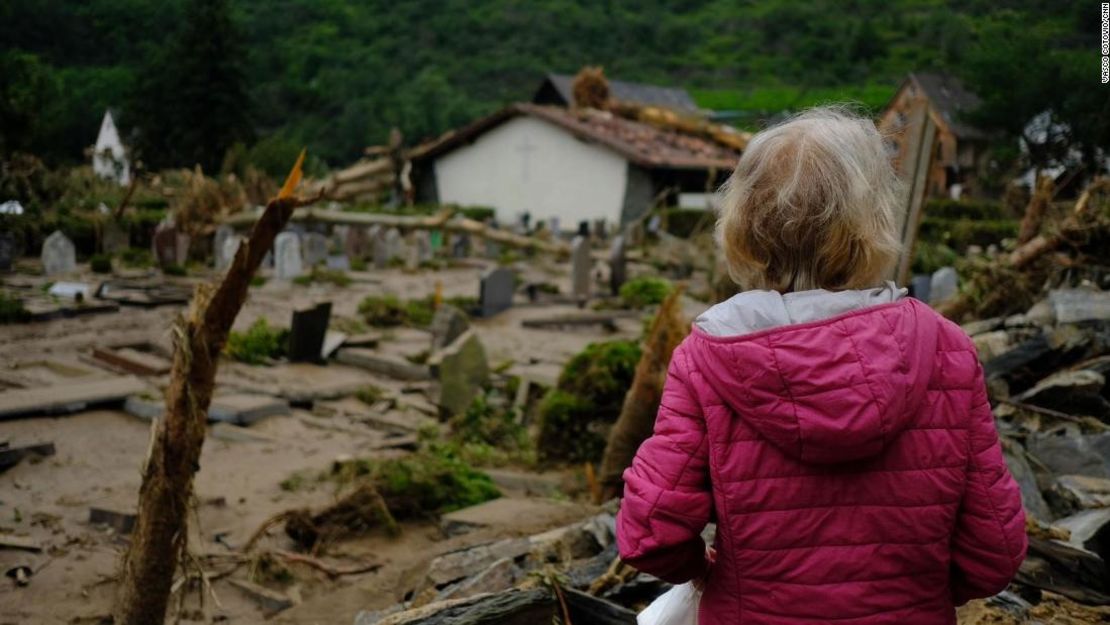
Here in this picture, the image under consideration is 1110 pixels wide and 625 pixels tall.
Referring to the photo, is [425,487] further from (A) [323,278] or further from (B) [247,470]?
(A) [323,278]

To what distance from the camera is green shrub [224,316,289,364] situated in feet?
38.5

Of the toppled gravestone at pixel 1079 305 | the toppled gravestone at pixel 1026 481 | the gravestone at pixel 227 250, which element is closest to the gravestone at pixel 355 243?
the gravestone at pixel 227 250

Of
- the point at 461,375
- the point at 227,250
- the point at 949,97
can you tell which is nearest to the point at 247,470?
the point at 461,375

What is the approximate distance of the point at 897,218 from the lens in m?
2.17

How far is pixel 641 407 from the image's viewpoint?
21.8ft

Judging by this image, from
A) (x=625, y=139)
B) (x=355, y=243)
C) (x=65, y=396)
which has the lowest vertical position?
(x=65, y=396)

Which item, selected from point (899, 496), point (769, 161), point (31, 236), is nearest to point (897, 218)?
point (769, 161)

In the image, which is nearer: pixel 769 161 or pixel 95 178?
pixel 769 161

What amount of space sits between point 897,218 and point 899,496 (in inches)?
23.9

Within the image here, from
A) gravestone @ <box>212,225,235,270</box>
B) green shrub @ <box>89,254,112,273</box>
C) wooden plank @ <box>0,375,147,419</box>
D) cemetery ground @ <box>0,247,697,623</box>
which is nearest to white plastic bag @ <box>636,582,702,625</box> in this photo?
cemetery ground @ <box>0,247,697,623</box>

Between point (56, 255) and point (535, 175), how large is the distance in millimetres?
20364

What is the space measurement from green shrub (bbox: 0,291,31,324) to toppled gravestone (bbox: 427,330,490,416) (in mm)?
5984

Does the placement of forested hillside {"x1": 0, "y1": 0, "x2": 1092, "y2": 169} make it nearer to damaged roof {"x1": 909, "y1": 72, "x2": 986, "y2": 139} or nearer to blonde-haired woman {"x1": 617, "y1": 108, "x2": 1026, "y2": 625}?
blonde-haired woman {"x1": 617, "y1": 108, "x2": 1026, "y2": 625}

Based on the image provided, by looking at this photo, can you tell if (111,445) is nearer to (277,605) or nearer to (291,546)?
(291,546)
